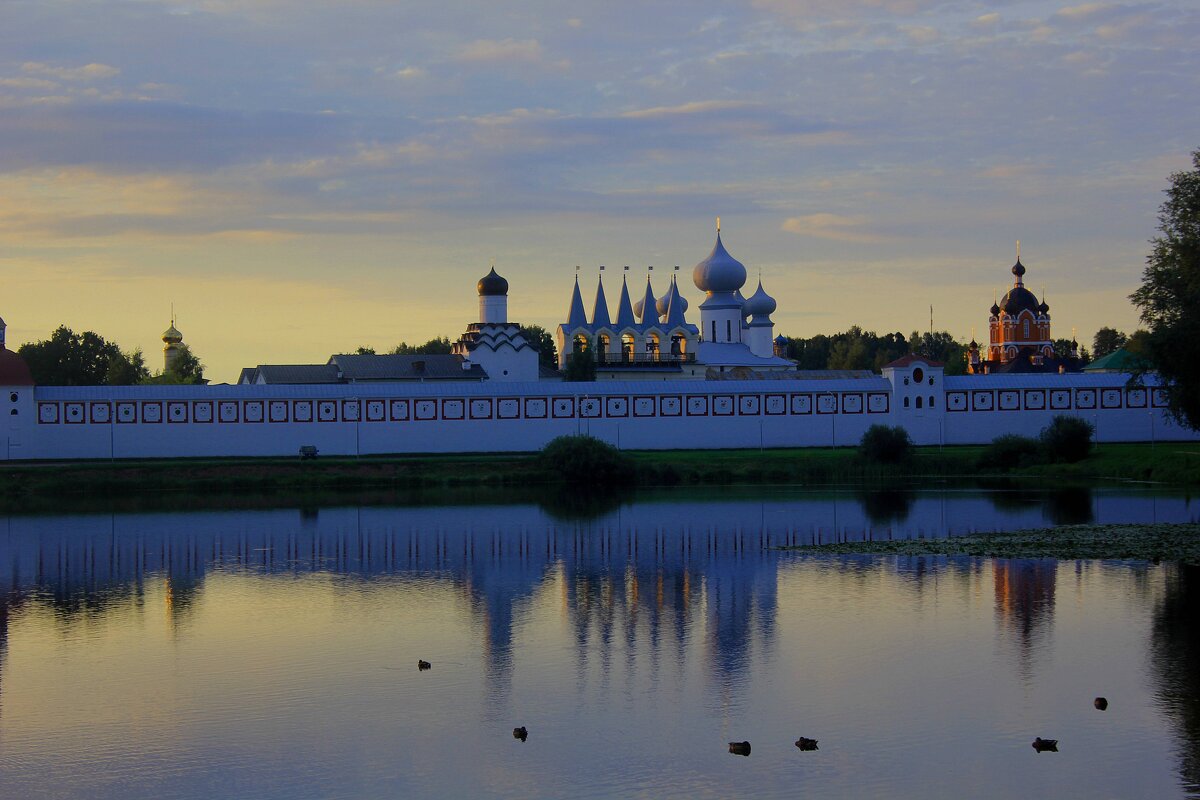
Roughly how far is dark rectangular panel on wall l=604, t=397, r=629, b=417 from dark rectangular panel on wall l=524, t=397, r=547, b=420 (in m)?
1.88

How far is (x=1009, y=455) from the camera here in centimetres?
4541

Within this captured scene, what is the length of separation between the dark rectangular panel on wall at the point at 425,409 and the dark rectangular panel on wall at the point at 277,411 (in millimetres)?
3878

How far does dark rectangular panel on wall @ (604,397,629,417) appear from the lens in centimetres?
5012

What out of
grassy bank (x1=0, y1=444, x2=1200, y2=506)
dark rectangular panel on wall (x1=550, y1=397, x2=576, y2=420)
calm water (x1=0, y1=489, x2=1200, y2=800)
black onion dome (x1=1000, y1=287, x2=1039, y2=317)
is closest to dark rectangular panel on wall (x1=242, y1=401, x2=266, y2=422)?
grassy bank (x1=0, y1=444, x2=1200, y2=506)

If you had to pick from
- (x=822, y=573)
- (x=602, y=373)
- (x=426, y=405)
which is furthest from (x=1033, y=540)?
(x=602, y=373)

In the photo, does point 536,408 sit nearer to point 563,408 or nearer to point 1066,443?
point 563,408

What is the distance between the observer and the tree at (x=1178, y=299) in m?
36.4

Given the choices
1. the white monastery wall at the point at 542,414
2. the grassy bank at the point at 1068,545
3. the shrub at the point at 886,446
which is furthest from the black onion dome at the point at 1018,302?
the grassy bank at the point at 1068,545

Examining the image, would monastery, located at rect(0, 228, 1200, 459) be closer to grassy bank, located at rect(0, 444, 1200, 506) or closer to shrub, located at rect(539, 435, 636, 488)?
grassy bank, located at rect(0, 444, 1200, 506)

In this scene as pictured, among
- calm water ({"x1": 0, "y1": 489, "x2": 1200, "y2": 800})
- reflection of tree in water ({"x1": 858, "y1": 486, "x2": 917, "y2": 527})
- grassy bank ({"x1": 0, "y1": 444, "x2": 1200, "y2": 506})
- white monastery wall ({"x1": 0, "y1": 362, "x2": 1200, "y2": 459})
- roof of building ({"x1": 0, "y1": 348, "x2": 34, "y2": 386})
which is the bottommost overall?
calm water ({"x1": 0, "y1": 489, "x2": 1200, "y2": 800})

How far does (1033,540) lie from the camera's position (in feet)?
88.9

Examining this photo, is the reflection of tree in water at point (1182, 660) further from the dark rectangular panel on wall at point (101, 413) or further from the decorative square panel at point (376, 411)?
the dark rectangular panel on wall at point (101, 413)

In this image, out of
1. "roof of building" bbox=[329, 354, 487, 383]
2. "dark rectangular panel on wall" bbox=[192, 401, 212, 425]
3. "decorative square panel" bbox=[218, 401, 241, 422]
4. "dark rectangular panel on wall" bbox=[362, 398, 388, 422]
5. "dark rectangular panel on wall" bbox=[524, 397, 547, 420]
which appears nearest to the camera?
"dark rectangular panel on wall" bbox=[192, 401, 212, 425]

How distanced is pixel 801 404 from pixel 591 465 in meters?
10.3
